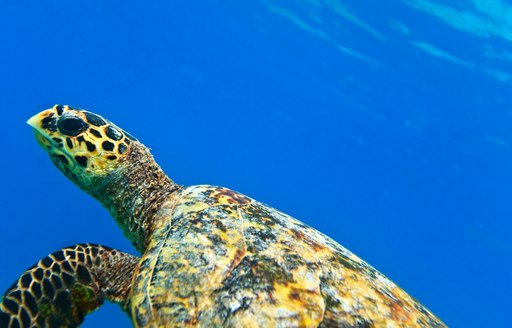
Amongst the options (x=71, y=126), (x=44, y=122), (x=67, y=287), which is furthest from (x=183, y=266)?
(x=44, y=122)

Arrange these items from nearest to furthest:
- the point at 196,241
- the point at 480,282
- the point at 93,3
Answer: the point at 196,241 → the point at 93,3 → the point at 480,282

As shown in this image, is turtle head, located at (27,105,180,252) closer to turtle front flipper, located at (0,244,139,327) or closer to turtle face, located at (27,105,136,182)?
turtle face, located at (27,105,136,182)

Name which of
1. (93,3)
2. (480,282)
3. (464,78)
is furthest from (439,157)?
(480,282)

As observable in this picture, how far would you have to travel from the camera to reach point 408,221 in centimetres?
6438

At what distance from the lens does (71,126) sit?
12.0 ft

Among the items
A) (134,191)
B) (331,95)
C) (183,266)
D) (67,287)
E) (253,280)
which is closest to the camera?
(253,280)

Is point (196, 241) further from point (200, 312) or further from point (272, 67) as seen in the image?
point (272, 67)

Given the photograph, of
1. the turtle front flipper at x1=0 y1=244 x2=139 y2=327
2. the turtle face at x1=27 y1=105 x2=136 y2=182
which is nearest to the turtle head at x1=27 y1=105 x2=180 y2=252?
the turtle face at x1=27 y1=105 x2=136 y2=182

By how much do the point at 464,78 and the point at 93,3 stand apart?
29.6m

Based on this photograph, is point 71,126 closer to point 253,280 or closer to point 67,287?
point 67,287

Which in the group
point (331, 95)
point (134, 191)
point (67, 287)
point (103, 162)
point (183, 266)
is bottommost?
point (67, 287)

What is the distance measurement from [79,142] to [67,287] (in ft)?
3.71

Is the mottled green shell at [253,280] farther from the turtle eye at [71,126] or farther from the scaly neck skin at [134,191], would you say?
the turtle eye at [71,126]

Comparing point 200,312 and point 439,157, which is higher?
point 439,157
